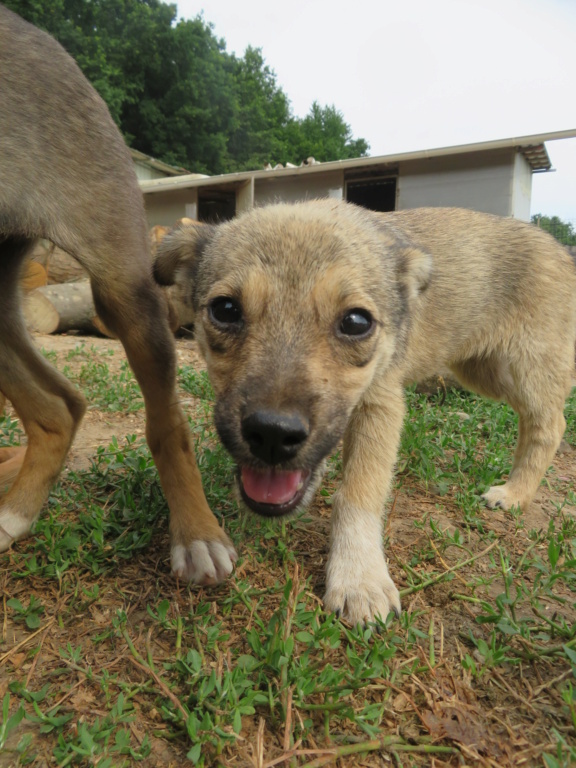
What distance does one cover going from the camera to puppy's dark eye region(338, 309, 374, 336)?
2.45 meters

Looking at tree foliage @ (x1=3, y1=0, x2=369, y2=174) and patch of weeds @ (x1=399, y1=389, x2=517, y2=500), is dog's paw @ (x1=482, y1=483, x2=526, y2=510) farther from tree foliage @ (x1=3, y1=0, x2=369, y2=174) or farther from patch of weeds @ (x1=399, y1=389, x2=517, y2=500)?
tree foliage @ (x1=3, y1=0, x2=369, y2=174)

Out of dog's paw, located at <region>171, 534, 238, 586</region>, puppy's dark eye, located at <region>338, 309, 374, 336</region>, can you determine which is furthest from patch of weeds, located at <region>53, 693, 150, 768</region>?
puppy's dark eye, located at <region>338, 309, 374, 336</region>

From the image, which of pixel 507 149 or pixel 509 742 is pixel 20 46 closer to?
pixel 509 742

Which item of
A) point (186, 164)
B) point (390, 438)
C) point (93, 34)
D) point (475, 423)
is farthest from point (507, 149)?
point (93, 34)

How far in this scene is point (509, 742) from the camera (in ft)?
5.66

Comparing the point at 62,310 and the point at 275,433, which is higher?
the point at 275,433

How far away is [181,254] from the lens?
10.3ft

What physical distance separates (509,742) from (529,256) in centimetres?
318

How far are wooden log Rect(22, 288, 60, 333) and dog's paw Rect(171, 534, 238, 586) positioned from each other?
6866 mm

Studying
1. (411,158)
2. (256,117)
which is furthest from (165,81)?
(411,158)

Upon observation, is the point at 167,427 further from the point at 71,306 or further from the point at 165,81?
the point at 165,81

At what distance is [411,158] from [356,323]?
45.7ft

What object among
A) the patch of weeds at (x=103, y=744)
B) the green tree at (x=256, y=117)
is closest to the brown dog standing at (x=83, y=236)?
the patch of weeds at (x=103, y=744)

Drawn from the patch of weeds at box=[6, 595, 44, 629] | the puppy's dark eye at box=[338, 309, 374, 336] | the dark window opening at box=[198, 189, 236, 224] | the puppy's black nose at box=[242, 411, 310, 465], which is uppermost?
the dark window opening at box=[198, 189, 236, 224]
